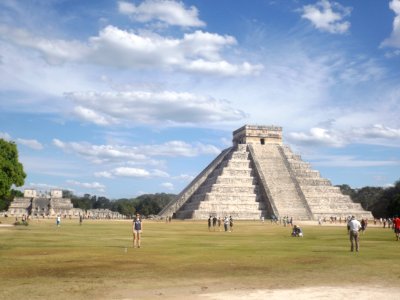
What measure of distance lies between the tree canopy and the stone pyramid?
1991cm

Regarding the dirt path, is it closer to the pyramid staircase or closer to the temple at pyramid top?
the pyramid staircase

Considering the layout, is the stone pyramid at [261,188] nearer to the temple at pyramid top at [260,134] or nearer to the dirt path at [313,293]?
the temple at pyramid top at [260,134]


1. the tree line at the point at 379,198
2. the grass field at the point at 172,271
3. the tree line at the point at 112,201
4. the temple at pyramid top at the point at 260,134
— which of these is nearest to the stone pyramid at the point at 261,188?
the temple at pyramid top at the point at 260,134

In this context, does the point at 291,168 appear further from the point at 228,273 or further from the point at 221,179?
the point at 228,273

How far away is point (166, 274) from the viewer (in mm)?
10922

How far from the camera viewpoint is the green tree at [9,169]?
1575 inches

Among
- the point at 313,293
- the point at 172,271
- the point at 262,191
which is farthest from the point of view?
the point at 262,191

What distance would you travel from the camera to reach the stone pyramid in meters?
56.2

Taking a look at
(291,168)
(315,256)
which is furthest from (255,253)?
(291,168)

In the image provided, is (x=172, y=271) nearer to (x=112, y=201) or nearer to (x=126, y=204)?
(x=126, y=204)

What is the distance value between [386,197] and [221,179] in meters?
33.6

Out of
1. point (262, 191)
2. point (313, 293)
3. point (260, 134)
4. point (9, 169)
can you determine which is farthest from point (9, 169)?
point (313, 293)

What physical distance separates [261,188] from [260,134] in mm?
11075

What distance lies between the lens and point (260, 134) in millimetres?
69062
